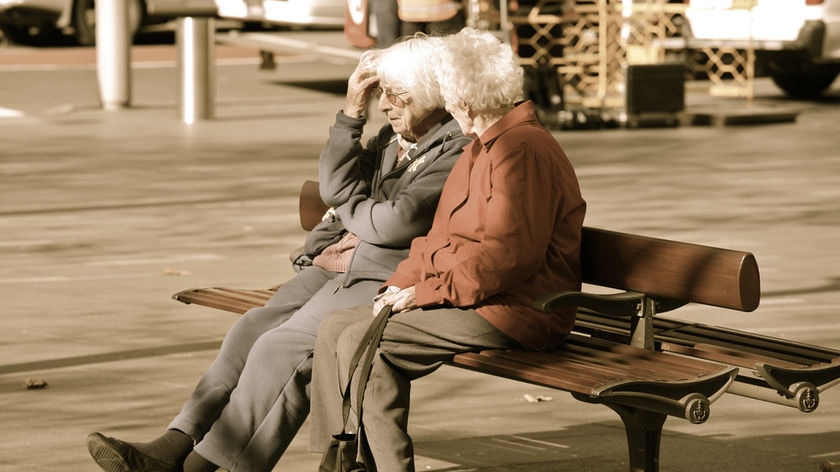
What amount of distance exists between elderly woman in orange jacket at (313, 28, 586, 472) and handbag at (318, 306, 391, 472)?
0.04 metres

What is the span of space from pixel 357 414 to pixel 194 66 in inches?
448

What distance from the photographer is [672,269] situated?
4.68 metres

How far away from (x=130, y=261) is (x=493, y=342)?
4.49 m

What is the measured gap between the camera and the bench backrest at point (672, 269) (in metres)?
4.50

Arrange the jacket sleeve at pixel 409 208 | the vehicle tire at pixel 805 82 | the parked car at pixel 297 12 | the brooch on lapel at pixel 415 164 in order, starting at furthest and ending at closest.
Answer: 1. the vehicle tire at pixel 805 82
2. the parked car at pixel 297 12
3. the brooch on lapel at pixel 415 164
4. the jacket sleeve at pixel 409 208

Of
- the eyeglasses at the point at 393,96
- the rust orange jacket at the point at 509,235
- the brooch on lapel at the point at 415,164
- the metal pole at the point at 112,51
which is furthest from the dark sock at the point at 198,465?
the metal pole at the point at 112,51

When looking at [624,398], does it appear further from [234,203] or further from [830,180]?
[830,180]

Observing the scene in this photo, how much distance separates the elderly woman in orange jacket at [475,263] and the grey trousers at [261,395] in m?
0.20

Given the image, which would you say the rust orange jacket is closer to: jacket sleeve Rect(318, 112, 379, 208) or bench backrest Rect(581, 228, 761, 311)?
bench backrest Rect(581, 228, 761, 311)

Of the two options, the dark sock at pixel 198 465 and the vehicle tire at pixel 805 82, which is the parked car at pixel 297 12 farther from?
the dark sock at pixel 198 465

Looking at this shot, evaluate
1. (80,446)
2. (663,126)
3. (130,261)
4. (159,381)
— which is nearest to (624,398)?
(80,446)

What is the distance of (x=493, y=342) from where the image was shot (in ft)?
15.2

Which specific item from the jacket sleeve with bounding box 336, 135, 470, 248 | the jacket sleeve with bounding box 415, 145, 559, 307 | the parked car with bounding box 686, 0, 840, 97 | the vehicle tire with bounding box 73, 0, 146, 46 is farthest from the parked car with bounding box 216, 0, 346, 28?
the jacket sleeve with bounding box 415, 145, 559, 307

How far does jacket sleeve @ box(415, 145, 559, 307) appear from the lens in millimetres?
4492
